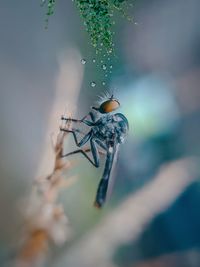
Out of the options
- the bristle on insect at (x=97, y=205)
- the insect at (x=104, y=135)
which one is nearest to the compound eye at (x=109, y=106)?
the insect at (x=104, y=135)

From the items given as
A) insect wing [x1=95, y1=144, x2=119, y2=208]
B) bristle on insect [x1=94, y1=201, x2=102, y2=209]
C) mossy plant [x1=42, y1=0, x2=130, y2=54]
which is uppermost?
mossy plant [x1=42, y1=0, x2=130, y2=54]

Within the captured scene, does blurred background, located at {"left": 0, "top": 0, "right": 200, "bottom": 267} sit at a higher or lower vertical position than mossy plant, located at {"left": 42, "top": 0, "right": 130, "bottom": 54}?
lower

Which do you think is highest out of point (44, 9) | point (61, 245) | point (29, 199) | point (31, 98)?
point (44, 9)

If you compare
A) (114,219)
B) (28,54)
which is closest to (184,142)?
(114,219)

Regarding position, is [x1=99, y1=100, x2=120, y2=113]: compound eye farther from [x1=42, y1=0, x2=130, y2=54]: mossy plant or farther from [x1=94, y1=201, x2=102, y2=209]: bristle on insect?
[x1=94, y1=201, x2=102, y2=209]: bristle on insect

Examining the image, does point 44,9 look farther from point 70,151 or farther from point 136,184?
point 136,184

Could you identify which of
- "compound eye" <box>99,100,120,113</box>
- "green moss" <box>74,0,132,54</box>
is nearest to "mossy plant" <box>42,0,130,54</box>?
"green moss" <box>74,0,132,54</box>

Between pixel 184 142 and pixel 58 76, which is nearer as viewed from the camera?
pixel 58 76
